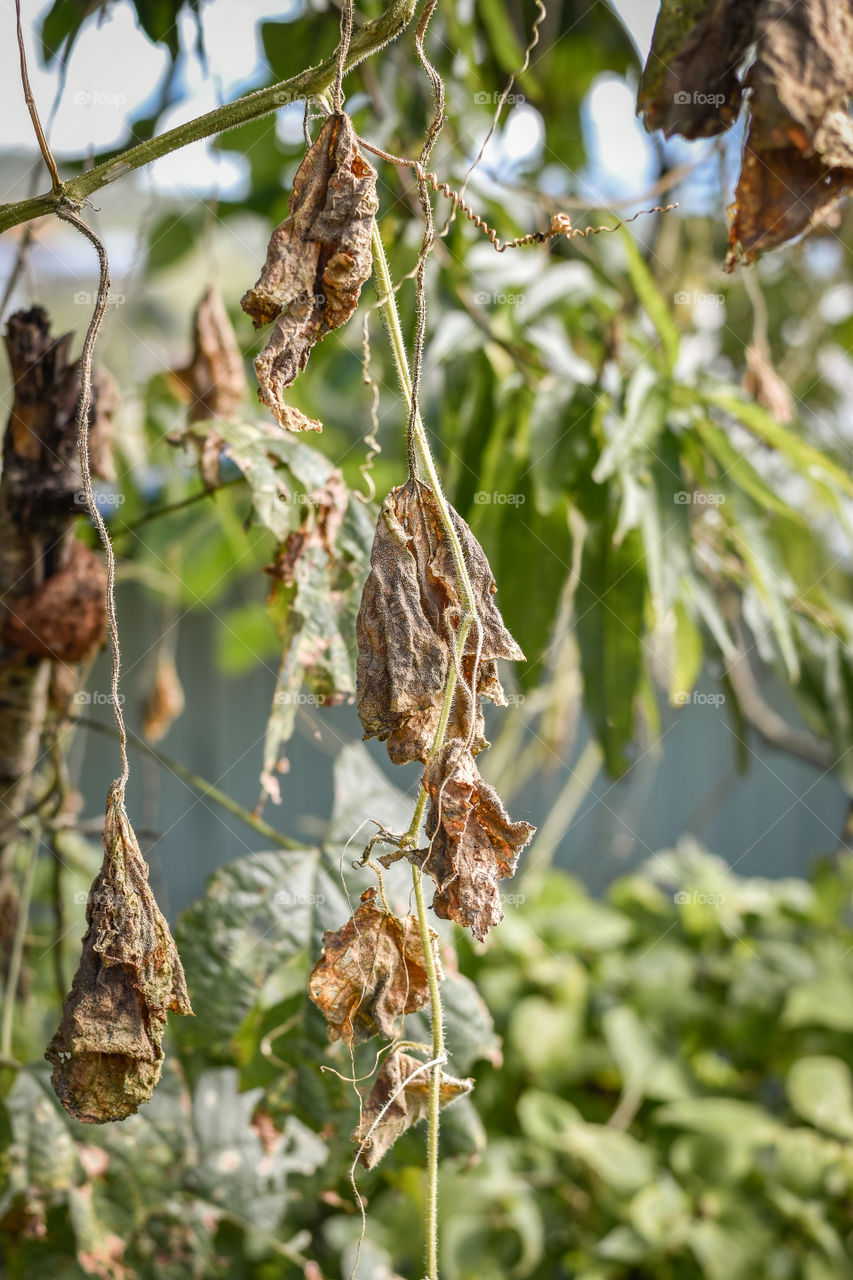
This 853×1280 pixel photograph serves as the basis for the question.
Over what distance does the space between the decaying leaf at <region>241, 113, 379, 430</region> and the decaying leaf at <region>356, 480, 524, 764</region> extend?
0.06m

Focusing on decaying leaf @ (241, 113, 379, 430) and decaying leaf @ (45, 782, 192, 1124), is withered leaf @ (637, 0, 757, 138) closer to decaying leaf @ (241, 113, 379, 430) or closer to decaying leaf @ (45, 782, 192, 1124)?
decaying leaf @ (241, 113, 379, 430)

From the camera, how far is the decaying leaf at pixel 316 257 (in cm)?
38

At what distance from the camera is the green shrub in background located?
0.73 m

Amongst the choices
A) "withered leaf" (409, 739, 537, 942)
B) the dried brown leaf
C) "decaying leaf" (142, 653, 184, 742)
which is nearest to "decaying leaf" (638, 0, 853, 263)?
the dried brown leaf

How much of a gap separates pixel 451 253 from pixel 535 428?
31 centimetres

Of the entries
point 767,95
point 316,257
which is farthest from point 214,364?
point 767,95

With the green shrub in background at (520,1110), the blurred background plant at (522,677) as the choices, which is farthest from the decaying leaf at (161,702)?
the green shrub in background at (520,1110)

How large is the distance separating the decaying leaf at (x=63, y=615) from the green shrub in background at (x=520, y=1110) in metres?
0.21

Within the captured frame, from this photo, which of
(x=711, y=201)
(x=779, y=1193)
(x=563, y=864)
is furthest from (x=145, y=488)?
(x=563, y=864)

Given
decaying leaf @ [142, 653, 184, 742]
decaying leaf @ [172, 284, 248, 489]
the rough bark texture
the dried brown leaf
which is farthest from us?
decaying leaf @ [142, 653, 184, 742]

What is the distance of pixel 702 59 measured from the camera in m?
0.37

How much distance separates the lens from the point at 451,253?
1017mm

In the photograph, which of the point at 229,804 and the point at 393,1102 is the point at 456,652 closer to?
the point at 393,1102

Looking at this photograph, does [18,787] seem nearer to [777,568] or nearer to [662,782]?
[777,568]
